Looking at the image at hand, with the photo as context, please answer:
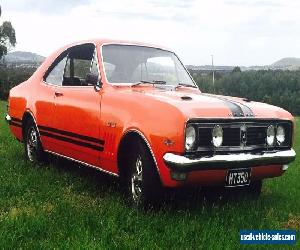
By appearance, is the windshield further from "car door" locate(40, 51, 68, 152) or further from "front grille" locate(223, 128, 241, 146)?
"front grille" locate(223, 128, 241, 146)

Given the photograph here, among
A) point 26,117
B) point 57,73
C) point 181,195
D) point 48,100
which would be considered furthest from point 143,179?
point 26,117

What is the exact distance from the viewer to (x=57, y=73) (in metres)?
7.00

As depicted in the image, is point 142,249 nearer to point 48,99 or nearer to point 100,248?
point 100,248

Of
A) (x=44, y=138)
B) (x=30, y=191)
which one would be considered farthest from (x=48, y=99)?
(x=30, y=191)

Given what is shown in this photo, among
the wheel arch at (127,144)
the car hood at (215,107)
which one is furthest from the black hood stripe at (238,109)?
the wheel arch at (127,144)

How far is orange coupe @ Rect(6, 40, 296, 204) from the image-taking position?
4.64 metres

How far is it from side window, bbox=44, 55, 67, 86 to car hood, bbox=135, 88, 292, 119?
1751mm

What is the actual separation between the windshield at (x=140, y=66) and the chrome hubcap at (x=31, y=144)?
76.4 inches

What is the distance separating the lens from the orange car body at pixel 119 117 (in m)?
4.64

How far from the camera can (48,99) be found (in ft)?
22.5

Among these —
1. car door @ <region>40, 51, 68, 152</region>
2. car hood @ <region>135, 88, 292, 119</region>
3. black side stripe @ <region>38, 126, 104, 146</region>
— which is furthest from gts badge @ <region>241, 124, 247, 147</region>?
car door @ <region>40, 51, 68, 152</region>

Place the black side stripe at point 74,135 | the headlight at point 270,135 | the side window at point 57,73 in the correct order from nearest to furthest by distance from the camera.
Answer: the headlight at point 270,135
the black side stripe at point 74,135
the side window at point 57,73

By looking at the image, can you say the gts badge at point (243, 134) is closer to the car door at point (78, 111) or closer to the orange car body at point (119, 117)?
the orange car body at point (119, 117)

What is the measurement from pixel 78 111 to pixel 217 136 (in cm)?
190
